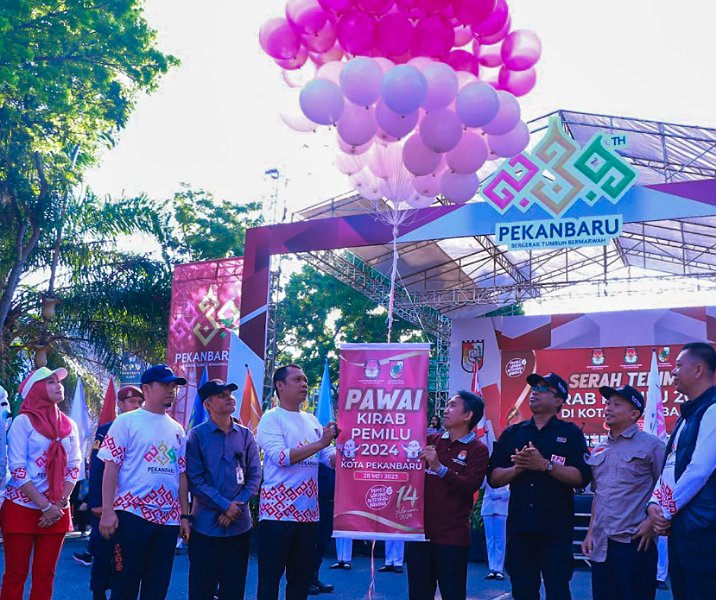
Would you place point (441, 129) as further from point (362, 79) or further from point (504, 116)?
point (362, 79)

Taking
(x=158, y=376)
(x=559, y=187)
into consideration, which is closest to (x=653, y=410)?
(x=559, y=187)

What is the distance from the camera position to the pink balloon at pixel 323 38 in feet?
18.5

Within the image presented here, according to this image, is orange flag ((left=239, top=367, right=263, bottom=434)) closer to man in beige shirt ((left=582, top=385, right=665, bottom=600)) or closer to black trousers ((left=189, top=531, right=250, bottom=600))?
black trousers ((left=189, top=531, right=250, bottom=600))

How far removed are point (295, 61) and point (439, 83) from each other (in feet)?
3.88

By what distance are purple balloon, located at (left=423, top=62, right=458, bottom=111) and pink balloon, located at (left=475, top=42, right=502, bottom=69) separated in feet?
2.12

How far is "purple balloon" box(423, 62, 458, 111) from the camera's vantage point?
5.39m

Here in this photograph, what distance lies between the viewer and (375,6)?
5410 mm

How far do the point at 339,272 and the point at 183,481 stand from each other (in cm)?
1170

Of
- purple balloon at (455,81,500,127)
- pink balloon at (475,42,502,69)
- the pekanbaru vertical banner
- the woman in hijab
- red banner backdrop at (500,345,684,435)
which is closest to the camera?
the pekanbaru vertical banner

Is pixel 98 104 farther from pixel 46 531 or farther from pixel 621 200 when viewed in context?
pixel 46 531

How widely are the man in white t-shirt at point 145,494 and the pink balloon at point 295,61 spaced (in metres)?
2.56

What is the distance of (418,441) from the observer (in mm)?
4723

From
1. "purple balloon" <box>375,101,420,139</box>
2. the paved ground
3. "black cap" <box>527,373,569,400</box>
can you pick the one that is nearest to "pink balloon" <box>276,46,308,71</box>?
"purple balloon" <box>375,101,420,139</box>

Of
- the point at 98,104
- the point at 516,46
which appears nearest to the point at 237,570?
the point at 516,46
